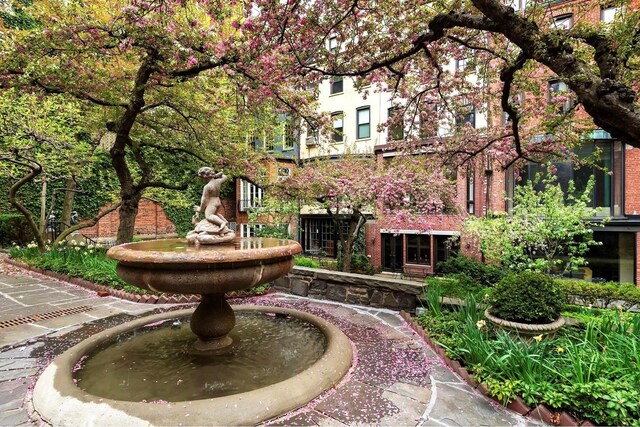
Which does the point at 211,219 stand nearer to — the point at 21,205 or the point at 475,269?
the point at 21,205

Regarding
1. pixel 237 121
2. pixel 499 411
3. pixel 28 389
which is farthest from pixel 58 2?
pixel 499 411

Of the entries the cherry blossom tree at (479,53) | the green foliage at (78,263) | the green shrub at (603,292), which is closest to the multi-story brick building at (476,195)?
the cherry blossom tree at (479,53)

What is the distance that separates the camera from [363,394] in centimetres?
293

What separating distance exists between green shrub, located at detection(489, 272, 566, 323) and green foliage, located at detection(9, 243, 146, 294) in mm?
6795

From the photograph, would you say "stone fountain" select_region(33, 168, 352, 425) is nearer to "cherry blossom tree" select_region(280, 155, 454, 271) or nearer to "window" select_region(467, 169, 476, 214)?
"cherry blossom tree" select_region(280, 155, 454, 271)

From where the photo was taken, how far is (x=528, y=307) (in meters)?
3.76

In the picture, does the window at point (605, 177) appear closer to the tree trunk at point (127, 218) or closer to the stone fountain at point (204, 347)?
the stone fountain at point (204, 347)

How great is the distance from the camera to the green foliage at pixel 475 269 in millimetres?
12359

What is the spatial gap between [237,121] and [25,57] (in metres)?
4.80

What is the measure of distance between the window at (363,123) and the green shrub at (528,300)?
15206mm

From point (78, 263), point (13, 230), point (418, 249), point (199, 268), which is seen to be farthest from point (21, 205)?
point (418, 249)

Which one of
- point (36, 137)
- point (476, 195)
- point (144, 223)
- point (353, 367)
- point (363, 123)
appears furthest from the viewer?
point (144, 223)

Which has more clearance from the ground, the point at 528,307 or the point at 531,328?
the point at 528,307

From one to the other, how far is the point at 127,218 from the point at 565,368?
1033 cm
